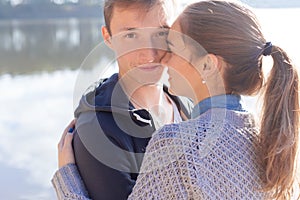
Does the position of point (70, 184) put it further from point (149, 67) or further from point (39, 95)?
point (39, 95)

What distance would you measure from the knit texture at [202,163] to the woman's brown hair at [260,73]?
44 millimetres

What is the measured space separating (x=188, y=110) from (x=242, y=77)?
33 centimetres

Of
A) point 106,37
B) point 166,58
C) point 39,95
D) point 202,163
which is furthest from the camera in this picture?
point 39,95

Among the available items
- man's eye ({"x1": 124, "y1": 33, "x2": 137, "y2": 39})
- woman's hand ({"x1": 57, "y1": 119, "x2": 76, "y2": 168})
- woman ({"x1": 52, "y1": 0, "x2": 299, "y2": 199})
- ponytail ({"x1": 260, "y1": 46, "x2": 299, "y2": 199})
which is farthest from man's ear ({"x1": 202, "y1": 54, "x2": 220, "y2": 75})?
woman's hand ({"x1": 57, "y1": 119, "x2": 76, "y2": 168})

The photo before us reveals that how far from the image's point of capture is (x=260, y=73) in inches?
40.8

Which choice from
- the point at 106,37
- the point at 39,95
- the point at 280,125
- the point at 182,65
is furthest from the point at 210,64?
the point at 39,95

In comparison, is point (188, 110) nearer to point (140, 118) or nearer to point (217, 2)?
point (140, 118)

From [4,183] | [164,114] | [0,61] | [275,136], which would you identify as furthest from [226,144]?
[0,61]

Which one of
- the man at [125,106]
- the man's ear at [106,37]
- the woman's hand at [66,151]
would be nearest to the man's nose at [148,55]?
the man at [125,106]

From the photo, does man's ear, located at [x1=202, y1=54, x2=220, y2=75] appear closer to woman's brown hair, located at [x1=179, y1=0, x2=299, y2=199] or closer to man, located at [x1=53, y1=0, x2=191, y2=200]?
woman's brown hair, located at [x1=179, y1=0, x2=299, y2=199]

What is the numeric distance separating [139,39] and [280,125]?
15.6 inches

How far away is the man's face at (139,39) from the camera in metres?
1.17

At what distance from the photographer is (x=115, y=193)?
1020mm

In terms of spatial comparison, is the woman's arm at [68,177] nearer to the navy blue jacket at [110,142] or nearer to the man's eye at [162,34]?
the navy blue jacket at [110,142]
